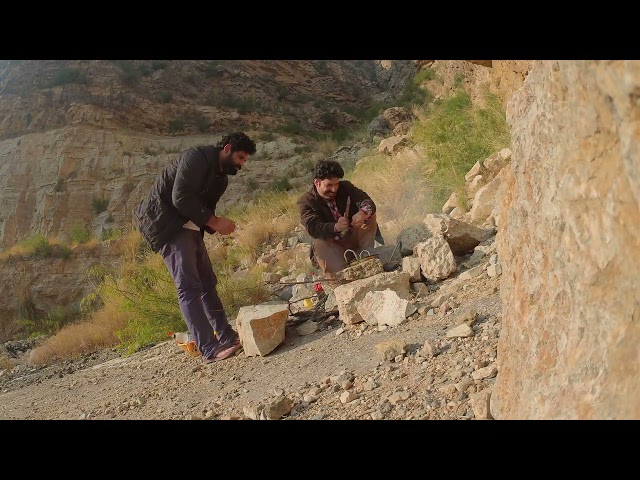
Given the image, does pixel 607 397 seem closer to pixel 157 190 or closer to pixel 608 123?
pixel 608 123

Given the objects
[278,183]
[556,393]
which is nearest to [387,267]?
[556,393]

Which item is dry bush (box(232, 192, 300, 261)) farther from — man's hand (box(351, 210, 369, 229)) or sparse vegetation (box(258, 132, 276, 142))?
sparse vegetation (box(258, 132, 276, 142))

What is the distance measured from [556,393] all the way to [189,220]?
316 centimetres

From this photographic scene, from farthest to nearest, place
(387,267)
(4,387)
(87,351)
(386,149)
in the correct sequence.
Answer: (386,149), (87,351), (4,387), (387,267)

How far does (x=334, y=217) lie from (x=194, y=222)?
1409 millimetres

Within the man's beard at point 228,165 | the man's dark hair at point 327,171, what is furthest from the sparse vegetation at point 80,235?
the man's beard at point 228,165

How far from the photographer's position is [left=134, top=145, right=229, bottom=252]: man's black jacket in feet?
13.0

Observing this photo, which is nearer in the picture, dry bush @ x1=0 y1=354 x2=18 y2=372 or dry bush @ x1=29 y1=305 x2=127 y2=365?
dry bush @ x1=29 y1=305 x2=127 y2=365

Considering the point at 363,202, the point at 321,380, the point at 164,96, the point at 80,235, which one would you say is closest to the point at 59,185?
the point at 80,235

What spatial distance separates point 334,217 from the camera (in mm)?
5059

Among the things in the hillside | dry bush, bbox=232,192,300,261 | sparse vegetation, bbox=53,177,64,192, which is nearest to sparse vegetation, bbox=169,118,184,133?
sparse vegetation, bbox=53,177,64,192

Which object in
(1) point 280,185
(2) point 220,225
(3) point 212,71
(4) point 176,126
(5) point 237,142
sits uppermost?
(3) point 212,71

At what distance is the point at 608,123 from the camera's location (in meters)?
1.17

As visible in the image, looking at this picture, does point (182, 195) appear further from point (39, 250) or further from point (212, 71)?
point (212, 71)
